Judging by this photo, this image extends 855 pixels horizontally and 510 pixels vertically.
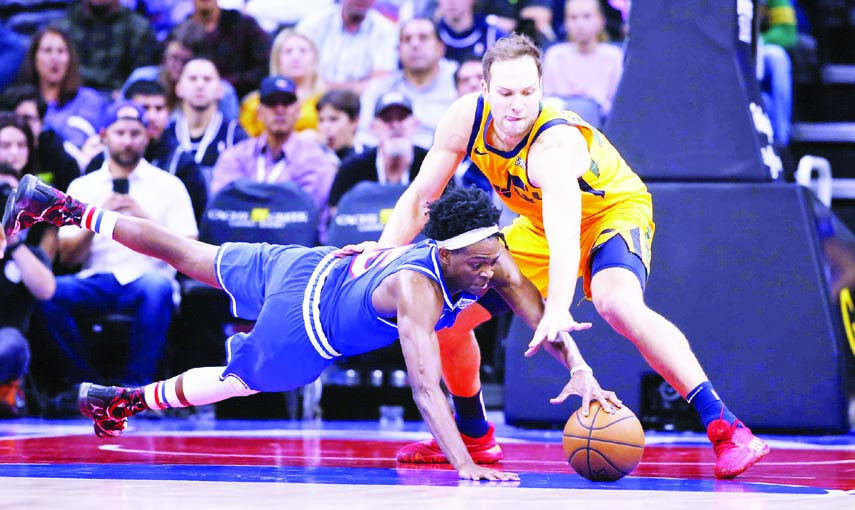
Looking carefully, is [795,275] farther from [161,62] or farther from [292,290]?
[161,62]

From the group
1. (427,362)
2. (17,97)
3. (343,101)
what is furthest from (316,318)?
(17,97)

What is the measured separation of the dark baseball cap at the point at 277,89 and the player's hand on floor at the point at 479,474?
4.95m

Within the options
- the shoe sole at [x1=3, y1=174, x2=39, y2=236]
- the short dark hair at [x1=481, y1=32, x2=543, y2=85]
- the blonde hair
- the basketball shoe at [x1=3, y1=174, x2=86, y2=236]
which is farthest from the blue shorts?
the blonde hair

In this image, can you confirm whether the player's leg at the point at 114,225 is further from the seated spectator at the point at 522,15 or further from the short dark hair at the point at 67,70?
the seated spectator at the point at 522,15

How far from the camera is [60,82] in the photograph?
9.69 metres

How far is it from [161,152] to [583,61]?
3017 millimetres

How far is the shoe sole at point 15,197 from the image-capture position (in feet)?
17.3

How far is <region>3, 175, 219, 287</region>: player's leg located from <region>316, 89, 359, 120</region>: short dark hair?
3.84m

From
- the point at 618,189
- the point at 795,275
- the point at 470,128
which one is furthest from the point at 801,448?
the point at 470,128

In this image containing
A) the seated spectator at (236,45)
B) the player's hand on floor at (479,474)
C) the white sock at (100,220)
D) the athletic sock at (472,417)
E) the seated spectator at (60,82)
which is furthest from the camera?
the seated spectator at (236,45)

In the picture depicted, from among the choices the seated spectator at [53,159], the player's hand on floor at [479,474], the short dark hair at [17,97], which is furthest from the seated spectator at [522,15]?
the player's hand on floor at [479,474]

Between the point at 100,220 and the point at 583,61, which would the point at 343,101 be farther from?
the point at 100,220

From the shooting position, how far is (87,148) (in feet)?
30.0

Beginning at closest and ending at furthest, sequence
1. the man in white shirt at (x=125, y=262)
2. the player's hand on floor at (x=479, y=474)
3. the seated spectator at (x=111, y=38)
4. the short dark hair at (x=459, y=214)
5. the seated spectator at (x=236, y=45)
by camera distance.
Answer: the player's hand on floor at (x=479, y=474) → the short dark hair at (x=459, y=214) → the man in white shirt at (x=125, y=262) → the seated spectator at (x=236, y=45) → the seated spectator at (x=111, y=38)
